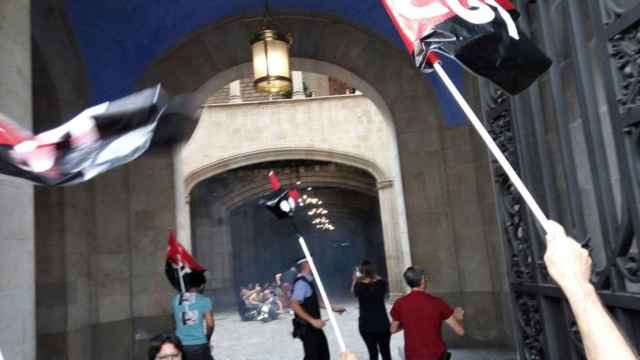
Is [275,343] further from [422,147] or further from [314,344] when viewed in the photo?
[314,344]

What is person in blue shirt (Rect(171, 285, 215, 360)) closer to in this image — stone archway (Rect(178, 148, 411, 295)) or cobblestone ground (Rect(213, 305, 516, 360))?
cobblestone ground (Rect(213, 305, 516, 360))

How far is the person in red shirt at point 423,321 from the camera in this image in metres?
4.12

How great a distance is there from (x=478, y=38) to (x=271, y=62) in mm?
4345

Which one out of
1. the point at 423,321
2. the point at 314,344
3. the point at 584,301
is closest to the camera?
the point at 584,301

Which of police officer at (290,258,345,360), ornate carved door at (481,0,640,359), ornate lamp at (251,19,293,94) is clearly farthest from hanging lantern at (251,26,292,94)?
ornate carved door at (481,0,640,359)

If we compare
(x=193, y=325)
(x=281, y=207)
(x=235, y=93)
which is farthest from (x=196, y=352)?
(x=235, y=93)

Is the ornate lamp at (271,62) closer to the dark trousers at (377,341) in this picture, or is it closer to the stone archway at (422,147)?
the stone archway at (422,147)

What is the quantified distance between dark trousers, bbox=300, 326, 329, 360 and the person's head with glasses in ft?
9.78

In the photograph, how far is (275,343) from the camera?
11.1m

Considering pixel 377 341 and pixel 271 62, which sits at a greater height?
pixel 271 62

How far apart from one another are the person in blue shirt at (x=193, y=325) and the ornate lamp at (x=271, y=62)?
2701 millimetres

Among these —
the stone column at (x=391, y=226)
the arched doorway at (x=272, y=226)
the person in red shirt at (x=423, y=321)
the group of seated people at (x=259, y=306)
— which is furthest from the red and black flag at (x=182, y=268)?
the stone column at (x=391, y=226)

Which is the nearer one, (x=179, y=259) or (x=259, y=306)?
(x=179, y=259)

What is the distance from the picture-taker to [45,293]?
7.15 meters
